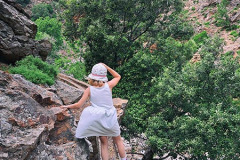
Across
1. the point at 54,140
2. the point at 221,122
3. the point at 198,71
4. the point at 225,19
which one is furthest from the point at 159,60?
the point at 225,19

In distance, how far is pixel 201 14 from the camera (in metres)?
40.2

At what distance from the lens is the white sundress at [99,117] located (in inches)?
189

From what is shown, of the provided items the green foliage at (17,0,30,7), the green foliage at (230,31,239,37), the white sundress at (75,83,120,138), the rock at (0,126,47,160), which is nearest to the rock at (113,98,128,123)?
the white sundress at (75,83,120,138)

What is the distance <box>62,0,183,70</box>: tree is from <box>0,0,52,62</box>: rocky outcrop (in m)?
3.50

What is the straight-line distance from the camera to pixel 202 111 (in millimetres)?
9781

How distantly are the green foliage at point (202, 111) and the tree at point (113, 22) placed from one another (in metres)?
4.52

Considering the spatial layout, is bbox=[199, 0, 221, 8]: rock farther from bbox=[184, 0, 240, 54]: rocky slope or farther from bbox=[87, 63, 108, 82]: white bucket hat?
bbox=[87, 63, 108, 82]: white bucket hat

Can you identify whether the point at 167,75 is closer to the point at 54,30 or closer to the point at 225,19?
the point at 225,19

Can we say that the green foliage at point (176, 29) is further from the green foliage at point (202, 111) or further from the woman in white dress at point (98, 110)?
the woman in white dress at point (98, 110)

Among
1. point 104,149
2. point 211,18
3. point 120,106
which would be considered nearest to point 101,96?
point 104,149

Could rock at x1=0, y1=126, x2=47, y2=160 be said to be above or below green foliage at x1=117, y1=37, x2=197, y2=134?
above

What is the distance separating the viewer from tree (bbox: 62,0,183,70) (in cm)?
1443

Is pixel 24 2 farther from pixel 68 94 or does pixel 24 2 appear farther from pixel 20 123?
pixel 20 123

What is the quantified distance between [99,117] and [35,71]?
4966 millimetres
